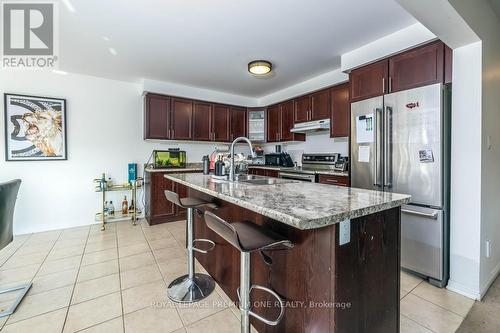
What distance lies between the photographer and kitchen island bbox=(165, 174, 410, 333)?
105 centimetres

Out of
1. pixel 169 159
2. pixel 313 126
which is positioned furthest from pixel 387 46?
pixel 169 159

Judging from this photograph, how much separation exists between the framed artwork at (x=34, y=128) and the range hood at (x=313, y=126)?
3.78 metres

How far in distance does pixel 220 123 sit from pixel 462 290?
13.6 ft

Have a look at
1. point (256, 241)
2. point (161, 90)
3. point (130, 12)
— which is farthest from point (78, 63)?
point (256, 241)

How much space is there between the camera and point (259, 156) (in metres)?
5.07

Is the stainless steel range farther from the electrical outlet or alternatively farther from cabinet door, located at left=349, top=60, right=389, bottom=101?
the electrical outlet

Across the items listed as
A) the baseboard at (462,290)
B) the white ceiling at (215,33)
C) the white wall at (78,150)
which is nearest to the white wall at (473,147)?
the baseboard at (462,290)

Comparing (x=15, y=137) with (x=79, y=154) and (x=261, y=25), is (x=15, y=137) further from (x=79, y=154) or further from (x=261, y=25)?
(x=261, y=25)

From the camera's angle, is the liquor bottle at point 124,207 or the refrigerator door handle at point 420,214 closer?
the refrigerator door handle at point 420,214

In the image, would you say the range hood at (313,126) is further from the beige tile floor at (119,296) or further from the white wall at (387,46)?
the beige tile floor at (119,296)

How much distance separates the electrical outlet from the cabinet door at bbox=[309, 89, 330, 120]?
2866 mm

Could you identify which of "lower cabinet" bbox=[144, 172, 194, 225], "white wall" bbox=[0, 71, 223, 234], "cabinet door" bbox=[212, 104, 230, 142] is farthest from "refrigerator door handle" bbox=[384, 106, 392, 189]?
"white wall" bbox=[0, 71, 223, 234]

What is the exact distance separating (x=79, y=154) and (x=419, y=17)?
15.1 ft

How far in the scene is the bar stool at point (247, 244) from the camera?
1.12 metres
